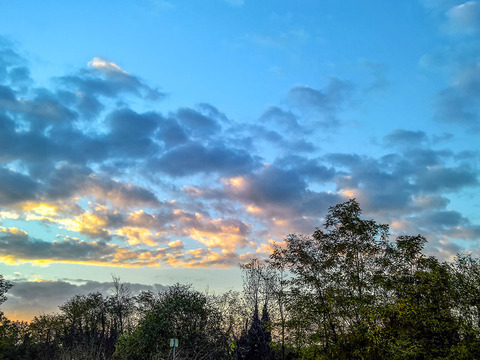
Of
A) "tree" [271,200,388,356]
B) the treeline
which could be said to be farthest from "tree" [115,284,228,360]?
"tree" [271,200,388,356]

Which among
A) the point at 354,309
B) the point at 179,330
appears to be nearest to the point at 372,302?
the point at 354,309

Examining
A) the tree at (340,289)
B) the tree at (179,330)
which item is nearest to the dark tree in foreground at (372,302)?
the tree at (340,289)

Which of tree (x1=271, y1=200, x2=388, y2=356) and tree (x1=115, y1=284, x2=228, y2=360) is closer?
tree (x1=271, y1=200, x2=388, y2=356)

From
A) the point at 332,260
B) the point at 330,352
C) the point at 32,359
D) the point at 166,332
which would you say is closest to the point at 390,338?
the point at 330,352

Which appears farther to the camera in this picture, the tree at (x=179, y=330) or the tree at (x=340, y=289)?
the tree at (x=179, y=330)

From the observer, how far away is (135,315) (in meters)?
65.6

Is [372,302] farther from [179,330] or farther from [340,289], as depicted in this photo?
[179,330]

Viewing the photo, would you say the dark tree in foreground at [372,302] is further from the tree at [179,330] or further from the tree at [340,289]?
the tree at [179,330]

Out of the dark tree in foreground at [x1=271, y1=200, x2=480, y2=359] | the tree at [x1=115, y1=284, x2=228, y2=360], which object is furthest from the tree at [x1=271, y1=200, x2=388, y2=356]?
the tree at [x1=115, y1=284, x2=228, y2=360]

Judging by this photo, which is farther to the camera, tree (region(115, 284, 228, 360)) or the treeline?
tree (region(115, 284, 228, 360))

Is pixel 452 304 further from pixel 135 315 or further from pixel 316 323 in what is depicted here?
pixel 135 315

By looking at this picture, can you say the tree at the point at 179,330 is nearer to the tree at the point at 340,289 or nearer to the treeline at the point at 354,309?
the treeline at the point at 354,309

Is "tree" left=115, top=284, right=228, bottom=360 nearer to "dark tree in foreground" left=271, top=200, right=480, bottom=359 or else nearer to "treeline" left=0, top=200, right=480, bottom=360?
"treeline" left=0, top=200, right=480, bottom=360

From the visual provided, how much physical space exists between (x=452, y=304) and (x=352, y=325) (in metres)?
6.90
